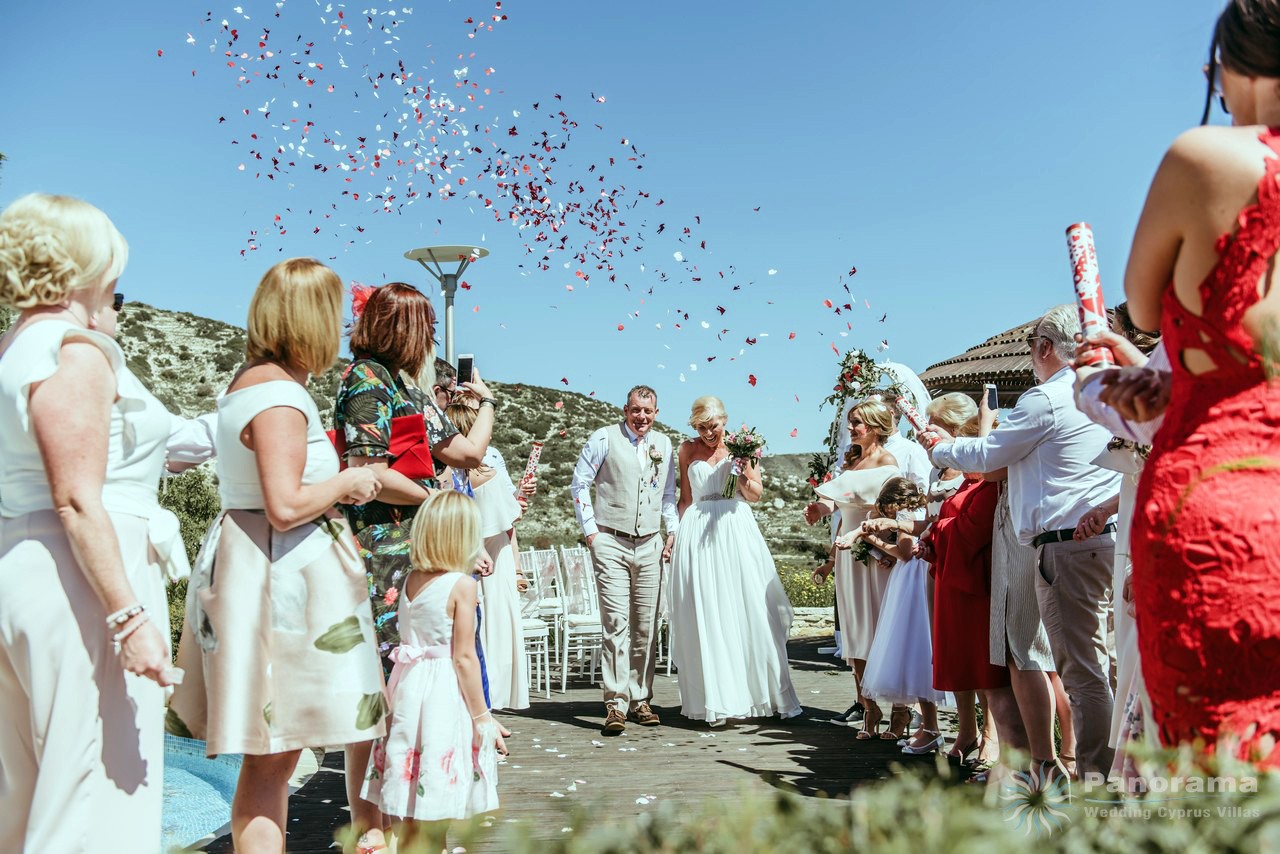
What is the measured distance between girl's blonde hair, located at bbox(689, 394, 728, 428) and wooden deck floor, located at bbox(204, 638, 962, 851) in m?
2.28

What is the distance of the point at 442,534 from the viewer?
403 cm

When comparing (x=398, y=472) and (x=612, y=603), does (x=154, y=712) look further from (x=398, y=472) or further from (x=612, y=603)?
(x=612, y=603)

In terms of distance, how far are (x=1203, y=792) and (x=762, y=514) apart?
19.7m

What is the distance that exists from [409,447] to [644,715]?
460 cm

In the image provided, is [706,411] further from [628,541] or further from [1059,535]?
[1059,535]

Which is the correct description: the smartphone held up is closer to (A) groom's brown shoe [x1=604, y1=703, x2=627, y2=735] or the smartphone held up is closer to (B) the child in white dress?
(B) the child in white dress

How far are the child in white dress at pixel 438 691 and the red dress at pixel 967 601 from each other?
245 cm

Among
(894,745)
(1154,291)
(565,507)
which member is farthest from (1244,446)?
(565,507)

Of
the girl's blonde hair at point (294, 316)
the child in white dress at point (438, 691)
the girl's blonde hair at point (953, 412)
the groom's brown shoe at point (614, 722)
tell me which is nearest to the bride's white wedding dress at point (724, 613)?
the groom's brown shoe at point (614, 722)

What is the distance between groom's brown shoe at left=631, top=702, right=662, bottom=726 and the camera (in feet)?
26.0

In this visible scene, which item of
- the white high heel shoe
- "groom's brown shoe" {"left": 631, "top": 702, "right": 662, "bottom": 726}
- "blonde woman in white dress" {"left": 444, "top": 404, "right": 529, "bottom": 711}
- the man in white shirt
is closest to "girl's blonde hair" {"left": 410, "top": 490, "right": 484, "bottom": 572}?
the man in white shirt

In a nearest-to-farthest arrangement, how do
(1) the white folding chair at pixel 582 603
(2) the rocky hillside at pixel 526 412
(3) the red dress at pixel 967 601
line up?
(3) the red dress at pixel 967 601 → (1) the white folding chair at pixel 582 603 → (2) the rocky hillside at pixel 526 412

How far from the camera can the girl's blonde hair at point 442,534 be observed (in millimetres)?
4027

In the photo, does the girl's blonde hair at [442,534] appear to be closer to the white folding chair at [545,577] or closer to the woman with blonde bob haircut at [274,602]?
the woman with blonde bob haircut at [274,602]
